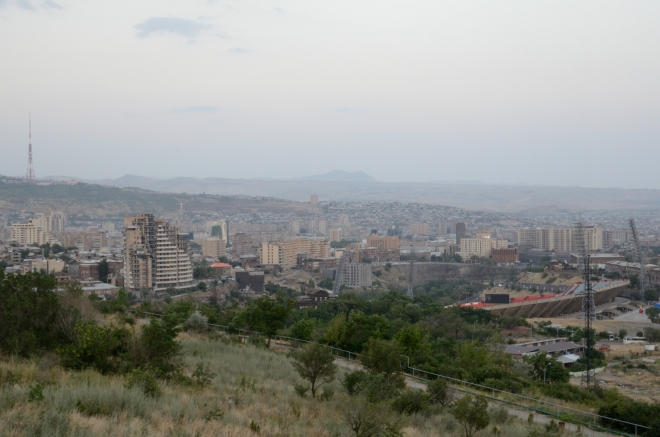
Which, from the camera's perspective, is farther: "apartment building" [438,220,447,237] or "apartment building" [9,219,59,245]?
"apartment building" [438,220,447,237]

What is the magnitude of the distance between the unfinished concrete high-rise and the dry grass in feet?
97.0

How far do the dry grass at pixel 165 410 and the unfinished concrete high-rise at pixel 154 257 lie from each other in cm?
2957

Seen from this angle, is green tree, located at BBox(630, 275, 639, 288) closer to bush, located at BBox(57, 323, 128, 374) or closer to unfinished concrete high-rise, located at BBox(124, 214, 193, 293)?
unfinished concrete high-rise, located at BBox(124, 214, 193, 293)

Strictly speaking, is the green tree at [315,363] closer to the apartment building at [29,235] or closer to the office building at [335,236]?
the apartment building at [29,235]

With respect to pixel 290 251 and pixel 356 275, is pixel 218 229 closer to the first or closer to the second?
→ pixel 290 251

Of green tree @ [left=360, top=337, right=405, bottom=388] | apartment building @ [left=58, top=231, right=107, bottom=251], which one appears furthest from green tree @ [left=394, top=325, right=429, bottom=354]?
apartment building @ [left=58, top=231, right=107, bottom=251]

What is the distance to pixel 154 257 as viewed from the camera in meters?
37.5

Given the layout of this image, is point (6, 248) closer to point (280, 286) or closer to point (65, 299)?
point (280, 286)

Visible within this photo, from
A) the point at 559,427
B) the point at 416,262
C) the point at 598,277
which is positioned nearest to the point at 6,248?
the point at 416,262

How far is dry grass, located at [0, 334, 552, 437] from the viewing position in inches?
180

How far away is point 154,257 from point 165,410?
33.2 meters

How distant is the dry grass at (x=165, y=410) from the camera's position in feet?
15.0

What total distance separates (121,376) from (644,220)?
136 m

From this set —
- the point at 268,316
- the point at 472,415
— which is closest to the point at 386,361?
the point at 472,415
